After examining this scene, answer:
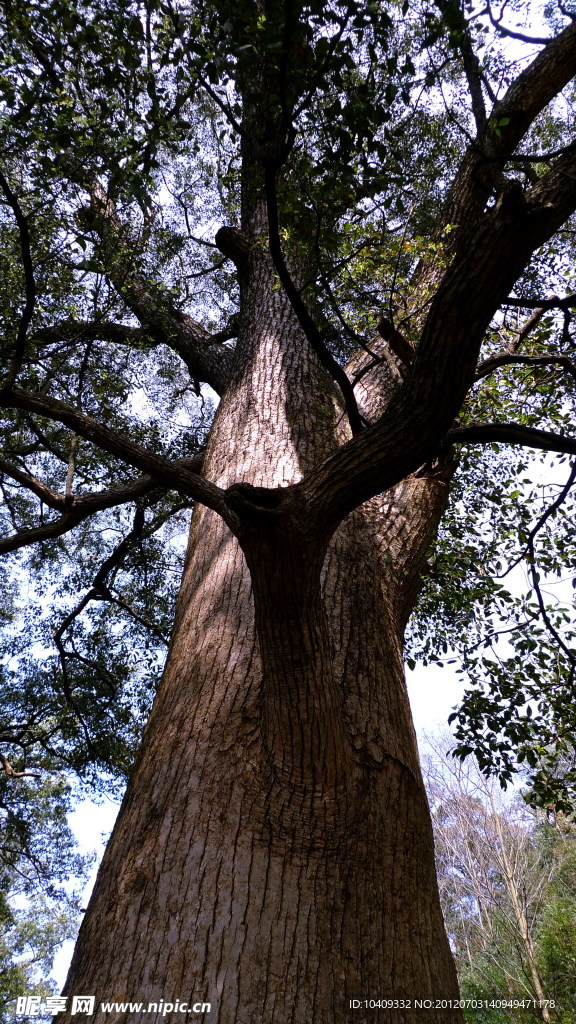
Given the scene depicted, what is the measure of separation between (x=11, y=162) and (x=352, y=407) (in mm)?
3893

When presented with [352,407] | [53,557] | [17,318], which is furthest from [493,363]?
[53,557]

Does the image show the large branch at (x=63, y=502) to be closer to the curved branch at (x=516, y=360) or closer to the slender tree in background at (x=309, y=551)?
the slender tree in background at (x=309, y=551)

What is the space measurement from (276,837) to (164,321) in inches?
206

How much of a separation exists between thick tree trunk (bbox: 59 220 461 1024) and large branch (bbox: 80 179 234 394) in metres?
3.44

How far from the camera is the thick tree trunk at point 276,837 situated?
1.57 m

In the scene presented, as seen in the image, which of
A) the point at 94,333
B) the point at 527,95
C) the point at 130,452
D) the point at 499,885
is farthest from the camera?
the point at 499,885

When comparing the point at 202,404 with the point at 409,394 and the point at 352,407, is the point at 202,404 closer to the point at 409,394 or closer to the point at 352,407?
the point at 352,407

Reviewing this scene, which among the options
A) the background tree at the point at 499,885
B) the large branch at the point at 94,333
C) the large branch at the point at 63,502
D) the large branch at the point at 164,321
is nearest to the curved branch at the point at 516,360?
the large branch at the point at 63,502

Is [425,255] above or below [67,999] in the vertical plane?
above

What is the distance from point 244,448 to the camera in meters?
3.43

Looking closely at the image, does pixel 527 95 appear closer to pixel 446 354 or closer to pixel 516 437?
pixel 516 437

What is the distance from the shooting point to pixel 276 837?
5.90 ft

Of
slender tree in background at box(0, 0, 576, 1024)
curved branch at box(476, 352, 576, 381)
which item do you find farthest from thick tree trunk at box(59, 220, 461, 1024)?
curved branch at box(476, 352, 576, 381)

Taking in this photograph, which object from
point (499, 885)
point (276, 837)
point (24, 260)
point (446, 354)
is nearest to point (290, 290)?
point (446, 354)
